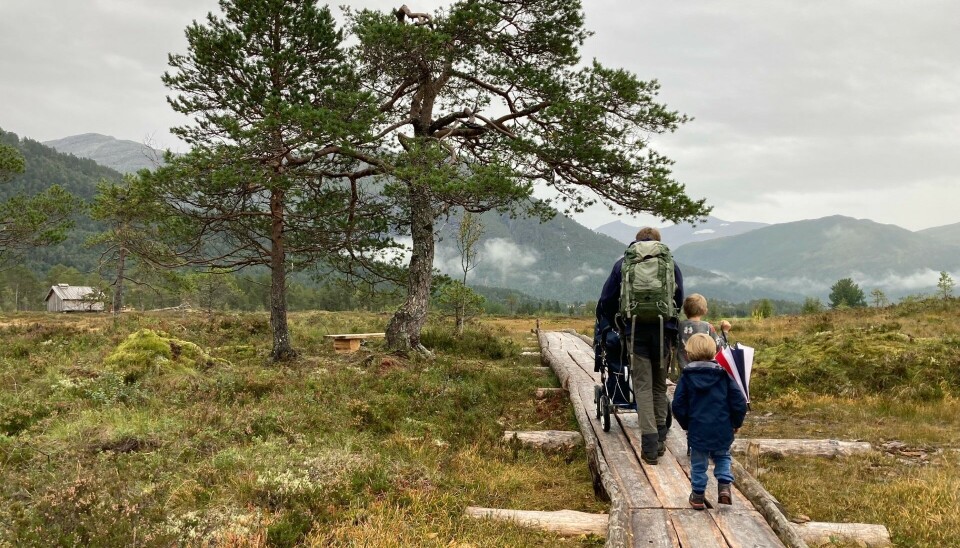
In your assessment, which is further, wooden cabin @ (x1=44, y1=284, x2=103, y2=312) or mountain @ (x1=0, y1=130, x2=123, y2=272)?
mountain @ (x1=0, y1=130, x2=123, y2=272)

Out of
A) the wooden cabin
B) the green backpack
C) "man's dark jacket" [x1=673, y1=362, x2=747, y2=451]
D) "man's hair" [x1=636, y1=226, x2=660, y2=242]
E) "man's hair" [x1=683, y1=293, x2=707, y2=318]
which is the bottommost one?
the wooden cabin

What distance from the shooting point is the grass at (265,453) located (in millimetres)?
4398

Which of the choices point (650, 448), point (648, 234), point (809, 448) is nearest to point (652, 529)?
point (650, 448)

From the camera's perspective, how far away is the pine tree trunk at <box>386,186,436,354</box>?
1470 cm

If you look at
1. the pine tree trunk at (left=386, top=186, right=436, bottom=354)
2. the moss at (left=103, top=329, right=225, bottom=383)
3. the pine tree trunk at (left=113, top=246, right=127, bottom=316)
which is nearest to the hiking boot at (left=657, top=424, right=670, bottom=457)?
the pine tree trunk at (left=386, top=186, right=436, bottom=354)

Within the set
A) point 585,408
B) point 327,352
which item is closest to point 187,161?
point 327,352

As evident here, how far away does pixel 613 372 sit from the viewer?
734cm

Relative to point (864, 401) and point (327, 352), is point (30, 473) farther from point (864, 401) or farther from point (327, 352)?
point (864, 401)

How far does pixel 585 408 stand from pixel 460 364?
504 cm

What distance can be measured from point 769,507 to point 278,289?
41.6 ft

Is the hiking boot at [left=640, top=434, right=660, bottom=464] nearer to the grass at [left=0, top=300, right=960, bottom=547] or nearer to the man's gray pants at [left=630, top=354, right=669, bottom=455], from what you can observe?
the man's gray pants at [left=630, top=354, right=669, bottom=455]

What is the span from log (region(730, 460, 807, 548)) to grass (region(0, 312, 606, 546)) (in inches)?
59.9

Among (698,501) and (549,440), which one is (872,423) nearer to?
(549,440)

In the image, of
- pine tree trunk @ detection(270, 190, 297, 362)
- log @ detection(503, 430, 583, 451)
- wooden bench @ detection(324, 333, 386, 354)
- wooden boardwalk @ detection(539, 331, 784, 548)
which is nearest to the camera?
wooden boardwalk @ detection(539, 331, 784, 548)
